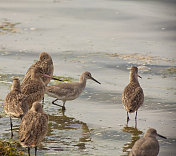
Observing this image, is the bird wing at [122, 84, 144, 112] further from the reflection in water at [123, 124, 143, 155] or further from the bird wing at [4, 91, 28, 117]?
the bird wing at [4, 91, 28, 117]

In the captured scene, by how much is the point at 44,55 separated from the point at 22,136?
422 cm

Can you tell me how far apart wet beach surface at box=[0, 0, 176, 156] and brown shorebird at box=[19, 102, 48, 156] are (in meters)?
0.37

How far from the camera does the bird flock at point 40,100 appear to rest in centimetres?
682

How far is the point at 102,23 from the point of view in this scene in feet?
52.2

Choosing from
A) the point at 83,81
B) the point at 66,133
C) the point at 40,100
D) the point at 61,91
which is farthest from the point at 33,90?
the point at 83,81

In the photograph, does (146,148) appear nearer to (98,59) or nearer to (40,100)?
(40,100)

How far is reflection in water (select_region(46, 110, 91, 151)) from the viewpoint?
752 centimetres

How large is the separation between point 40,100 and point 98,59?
3.68 meters

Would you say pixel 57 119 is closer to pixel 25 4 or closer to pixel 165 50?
pixel 165 50

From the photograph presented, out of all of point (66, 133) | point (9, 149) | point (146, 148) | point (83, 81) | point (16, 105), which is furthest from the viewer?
point (83, 81)

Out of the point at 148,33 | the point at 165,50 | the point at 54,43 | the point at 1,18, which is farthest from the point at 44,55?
the point at 1,18

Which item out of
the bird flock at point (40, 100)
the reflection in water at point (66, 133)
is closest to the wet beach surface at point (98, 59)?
the reflection in water at point (66, 133)

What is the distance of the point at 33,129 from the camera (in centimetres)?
695

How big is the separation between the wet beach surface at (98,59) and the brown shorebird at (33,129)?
14.6 inches
